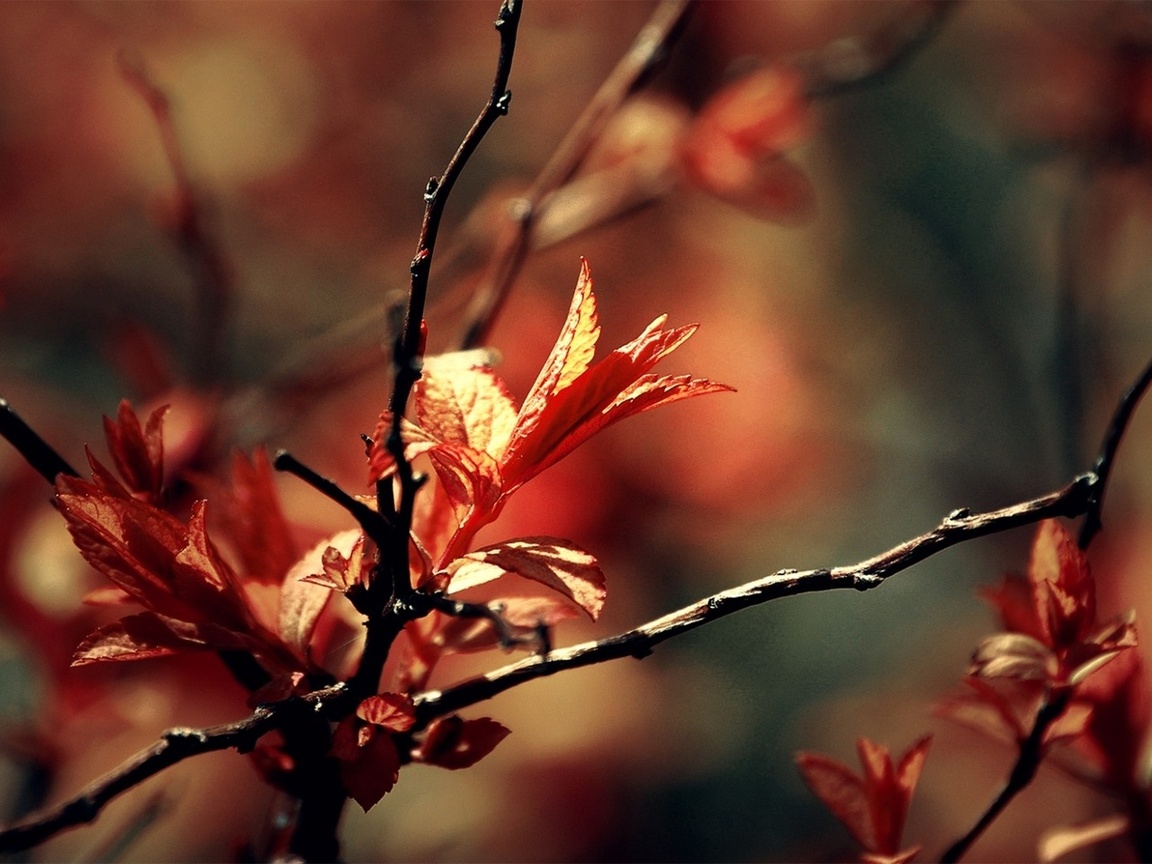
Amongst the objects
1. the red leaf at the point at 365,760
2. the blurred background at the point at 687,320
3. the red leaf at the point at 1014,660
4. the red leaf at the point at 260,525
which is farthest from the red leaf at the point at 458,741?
the blurred background at the point at 687,320

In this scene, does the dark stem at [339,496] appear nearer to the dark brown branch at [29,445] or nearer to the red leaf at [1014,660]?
the dark brown branch at [29,445]

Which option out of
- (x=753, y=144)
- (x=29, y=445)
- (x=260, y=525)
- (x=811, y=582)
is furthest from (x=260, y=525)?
(x=753, y=144)

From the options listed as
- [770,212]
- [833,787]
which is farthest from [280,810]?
[770,212]

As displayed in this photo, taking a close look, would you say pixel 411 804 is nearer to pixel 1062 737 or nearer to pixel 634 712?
pixel 634 712

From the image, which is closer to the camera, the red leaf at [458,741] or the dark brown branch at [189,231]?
the red leaf at [458,741]

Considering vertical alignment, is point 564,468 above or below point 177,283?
below

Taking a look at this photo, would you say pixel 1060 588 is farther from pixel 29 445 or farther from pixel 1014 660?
pixel 29 445
